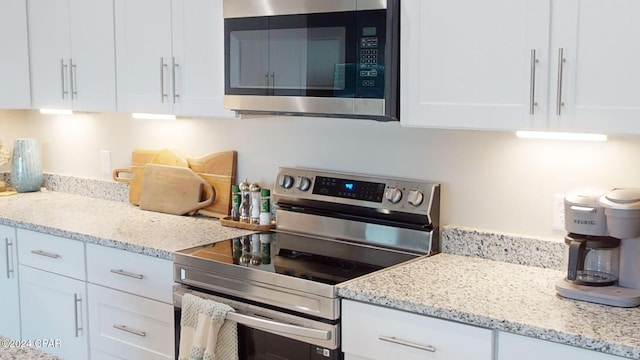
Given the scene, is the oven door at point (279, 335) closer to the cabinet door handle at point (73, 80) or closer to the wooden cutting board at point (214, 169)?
the wooden cutting board at point (214, 169)

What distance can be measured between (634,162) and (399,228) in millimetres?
810

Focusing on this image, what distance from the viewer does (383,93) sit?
94.9 inches

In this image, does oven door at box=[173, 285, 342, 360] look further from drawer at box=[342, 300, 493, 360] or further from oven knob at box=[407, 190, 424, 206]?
oven knob at box=[407, 190, 424, 206]

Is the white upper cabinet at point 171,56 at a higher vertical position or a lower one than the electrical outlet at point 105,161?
higher

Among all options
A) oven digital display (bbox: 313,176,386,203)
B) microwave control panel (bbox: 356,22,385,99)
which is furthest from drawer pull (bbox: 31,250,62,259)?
microwave control panel (bbox: 356,22,385,99)

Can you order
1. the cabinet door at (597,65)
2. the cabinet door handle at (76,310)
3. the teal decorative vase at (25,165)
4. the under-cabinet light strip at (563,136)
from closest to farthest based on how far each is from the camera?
the cabinet door at (597,65)
the under-cabinet light strip at (563,136)
the cabinet door handle at (76,310)
the teal decorative vase at (25,165)

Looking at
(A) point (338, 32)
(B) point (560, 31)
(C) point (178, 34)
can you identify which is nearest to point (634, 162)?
(B) point (560, 31)

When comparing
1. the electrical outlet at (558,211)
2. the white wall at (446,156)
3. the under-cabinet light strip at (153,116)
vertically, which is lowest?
the electrical outlet at (558,211)

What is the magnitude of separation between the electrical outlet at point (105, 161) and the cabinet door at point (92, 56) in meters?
0.44

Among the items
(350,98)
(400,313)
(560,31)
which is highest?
(560,31)

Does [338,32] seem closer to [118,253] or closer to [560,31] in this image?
[560,31]

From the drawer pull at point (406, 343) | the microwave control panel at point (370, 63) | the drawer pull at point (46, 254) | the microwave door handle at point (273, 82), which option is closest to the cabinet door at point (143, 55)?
the microwave door handle at point (273, 82)

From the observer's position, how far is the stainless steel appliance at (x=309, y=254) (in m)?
2.28

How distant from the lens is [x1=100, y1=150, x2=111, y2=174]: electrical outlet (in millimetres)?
3852
